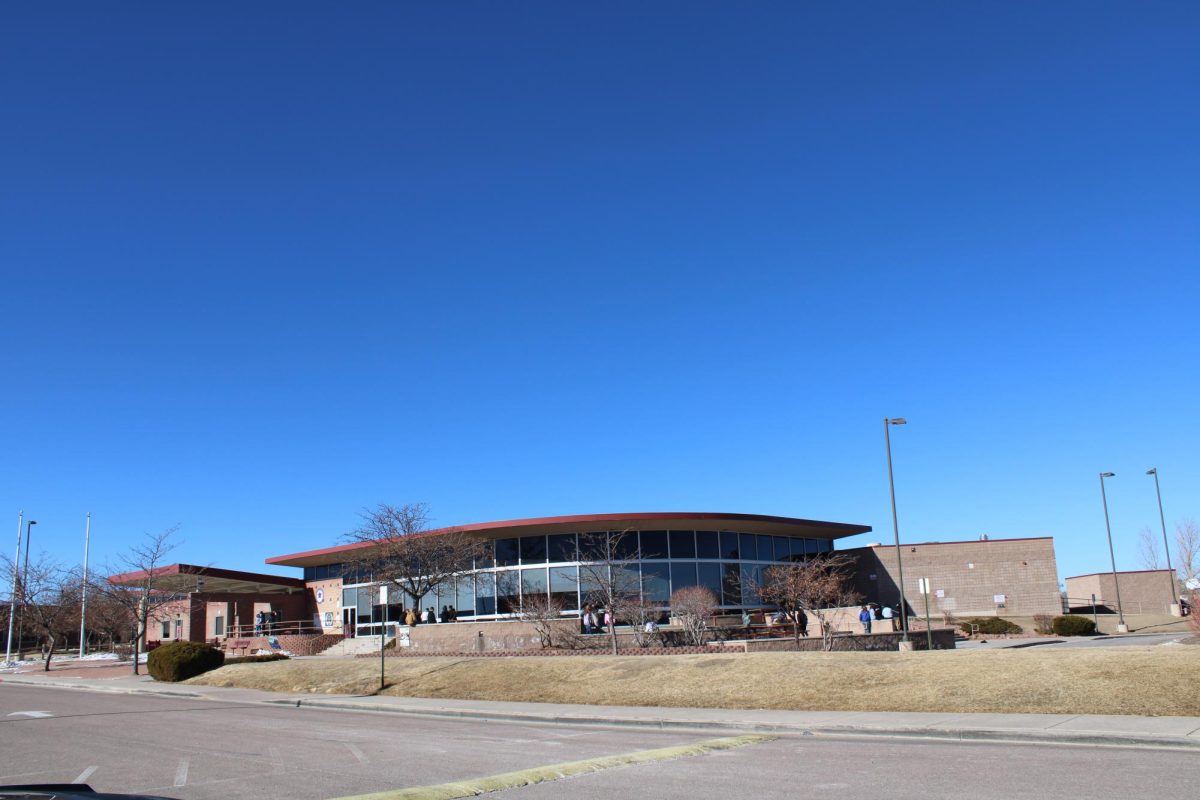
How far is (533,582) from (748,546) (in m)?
12.5

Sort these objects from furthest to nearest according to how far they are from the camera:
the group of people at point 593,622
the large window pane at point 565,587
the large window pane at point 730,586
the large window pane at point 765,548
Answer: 1. the large window pane at point 765,548
2. the large window pane at point 730,586
3. the large window pane at point 565,587
4. the group of people at point 593,622

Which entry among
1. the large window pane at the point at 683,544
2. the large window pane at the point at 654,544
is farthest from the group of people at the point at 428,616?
the large window pane at the point at 683,544

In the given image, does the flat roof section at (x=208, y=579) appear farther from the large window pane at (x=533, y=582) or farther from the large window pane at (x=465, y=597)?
the large window pane at (x=533, y=582)

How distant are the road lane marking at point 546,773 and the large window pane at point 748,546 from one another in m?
36.7

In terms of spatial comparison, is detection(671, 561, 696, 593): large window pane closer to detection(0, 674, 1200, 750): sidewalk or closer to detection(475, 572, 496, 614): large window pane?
detection(475, 572, 496, 614): large window pane

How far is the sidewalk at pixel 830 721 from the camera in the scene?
43.0 feet

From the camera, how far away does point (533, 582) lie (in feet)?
155

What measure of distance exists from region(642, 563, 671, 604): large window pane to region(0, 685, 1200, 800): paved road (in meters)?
27.7

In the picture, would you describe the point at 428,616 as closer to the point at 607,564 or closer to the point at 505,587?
the point at 505,587

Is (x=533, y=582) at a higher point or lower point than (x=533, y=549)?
lower

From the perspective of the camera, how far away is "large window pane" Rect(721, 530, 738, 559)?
49906 millimetres

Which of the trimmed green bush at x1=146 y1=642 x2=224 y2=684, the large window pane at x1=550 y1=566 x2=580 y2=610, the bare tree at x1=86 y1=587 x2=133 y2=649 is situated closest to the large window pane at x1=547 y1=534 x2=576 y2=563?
the large window pane at x1=550 y1=566 x2=580 y2=610

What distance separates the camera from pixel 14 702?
88.0 feet

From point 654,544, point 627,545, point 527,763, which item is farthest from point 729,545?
point 527,763
